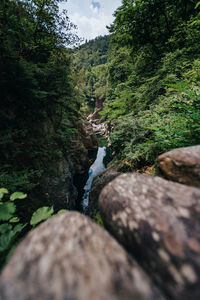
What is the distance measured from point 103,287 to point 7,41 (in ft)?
15.6

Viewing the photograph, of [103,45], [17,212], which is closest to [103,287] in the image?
[17,212]

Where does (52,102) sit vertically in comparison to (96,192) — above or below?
above

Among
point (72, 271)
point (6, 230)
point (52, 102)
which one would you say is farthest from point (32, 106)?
point (72, 271)

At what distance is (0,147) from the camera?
2812mm

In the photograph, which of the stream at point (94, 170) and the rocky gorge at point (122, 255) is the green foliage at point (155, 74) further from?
the stream at point (94, 170)

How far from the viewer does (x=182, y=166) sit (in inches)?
50.8

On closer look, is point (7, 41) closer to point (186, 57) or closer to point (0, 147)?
point (0, 147)

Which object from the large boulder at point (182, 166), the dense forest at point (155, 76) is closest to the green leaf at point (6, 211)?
the large boulder at point (182, 166)

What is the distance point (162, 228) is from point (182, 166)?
830 mm

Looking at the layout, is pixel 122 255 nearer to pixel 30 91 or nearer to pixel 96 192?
pixel 96 192

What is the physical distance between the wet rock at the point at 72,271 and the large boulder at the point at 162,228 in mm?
121

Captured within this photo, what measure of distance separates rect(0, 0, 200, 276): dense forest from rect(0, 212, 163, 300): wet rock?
2.86ft

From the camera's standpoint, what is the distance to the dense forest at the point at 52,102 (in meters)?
2.51

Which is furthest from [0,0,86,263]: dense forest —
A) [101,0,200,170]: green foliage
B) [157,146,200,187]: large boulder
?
[101,0,200,170]: green foliage
